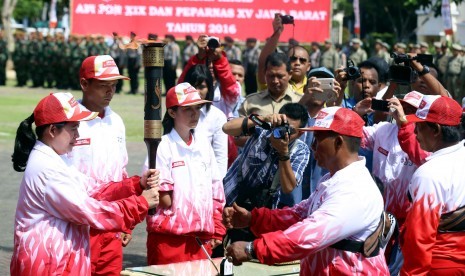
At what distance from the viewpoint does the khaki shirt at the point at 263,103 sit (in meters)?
9.24

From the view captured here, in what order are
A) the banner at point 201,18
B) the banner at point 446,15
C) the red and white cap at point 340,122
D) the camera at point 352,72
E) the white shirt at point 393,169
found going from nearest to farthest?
1. the red and white cap at point 340,122
2. the white shirt at point 393,169
3. the camera at point 352,72
4. the banner at point 201,18
5. the banner at point 446,15

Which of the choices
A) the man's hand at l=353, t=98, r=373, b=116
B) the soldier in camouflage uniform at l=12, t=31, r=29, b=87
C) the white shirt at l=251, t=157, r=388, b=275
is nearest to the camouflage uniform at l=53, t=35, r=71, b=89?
the soldier in camouflage uniform at l=12, t=31, r=29, b=87

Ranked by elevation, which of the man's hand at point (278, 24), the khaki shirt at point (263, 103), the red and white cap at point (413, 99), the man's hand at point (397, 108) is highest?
the man's hand at point (278, 24)

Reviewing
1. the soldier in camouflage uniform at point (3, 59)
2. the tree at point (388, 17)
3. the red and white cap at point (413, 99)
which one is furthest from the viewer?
the tree at point (388, 17)

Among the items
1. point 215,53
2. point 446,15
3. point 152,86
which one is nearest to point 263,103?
point 215,53

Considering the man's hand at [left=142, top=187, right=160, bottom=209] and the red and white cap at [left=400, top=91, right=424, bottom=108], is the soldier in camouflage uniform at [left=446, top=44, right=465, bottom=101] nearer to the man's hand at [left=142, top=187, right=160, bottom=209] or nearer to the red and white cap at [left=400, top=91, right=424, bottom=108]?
the red and white cap at [left=400, top=91, right=424, bottom=108]

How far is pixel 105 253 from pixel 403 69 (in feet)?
8.96

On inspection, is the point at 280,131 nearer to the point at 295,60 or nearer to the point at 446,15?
the point at 295,60

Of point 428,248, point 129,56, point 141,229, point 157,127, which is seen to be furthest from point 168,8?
point 129,56

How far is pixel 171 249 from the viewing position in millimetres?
7805

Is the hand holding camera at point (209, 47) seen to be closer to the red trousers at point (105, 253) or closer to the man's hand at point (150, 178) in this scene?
the red trousers at point (105, 253)

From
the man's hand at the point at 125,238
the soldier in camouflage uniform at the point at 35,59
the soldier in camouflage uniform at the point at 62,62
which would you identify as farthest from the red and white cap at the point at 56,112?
the soldier in camouflage uniform at the point at 35,59

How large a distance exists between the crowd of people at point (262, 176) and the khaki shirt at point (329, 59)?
77.6 ft

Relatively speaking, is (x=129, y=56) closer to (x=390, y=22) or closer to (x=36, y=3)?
(x=390, y=22)
